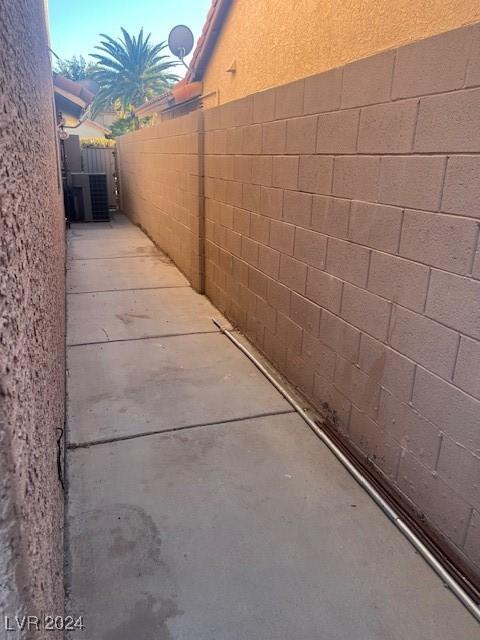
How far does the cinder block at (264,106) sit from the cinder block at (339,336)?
1.62 m

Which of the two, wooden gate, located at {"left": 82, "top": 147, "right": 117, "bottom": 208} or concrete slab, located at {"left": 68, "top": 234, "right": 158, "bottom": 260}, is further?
wooden gate, located at {"left": 82, "top": 147, "right": 117, "bottom": 208}

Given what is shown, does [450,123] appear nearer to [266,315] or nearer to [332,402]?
[332,402]

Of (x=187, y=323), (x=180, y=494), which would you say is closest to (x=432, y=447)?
(x=180, y=494)

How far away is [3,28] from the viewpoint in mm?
1051

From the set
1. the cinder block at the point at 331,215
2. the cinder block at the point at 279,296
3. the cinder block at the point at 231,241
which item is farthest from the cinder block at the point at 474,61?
the cinder block at the point at 231,241

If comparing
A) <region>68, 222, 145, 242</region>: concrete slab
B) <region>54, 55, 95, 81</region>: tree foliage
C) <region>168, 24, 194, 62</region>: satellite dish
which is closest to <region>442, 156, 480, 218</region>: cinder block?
<region>168, 24, 194, 62</region>: satellite dish

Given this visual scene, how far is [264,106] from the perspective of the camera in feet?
11.8

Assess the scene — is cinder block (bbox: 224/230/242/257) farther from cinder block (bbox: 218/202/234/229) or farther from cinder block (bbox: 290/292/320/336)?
cinder block (bbox: 290/292/320/336)

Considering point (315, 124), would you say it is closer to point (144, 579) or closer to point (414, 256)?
point (414, 256)

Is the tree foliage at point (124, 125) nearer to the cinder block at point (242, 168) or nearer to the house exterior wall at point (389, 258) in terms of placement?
the cinder block at point (242, 168)

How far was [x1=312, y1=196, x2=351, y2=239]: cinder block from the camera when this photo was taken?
8.72 feet

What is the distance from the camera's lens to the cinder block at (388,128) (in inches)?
83.0

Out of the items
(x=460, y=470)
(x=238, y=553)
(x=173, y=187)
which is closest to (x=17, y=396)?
(x=238, y=553)

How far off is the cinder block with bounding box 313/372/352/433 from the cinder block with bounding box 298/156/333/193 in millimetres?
1194
